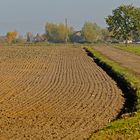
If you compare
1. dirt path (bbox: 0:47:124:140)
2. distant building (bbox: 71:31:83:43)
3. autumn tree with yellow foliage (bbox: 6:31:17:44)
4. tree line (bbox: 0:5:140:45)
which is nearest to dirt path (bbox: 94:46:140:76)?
dirt path (bbox: 0:47:124:140)

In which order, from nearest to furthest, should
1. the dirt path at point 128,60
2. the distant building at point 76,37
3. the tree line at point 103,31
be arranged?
1. the dirt path at point 128,60
2. the tree line at point 103,31
3. the distant building at point 76,37

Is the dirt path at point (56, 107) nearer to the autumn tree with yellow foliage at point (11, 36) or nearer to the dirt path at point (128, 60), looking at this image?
the dirt path at point (128, 60)

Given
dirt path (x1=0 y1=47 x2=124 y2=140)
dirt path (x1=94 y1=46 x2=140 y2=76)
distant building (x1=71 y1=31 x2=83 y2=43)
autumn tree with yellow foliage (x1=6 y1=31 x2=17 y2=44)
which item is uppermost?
dirt path (x1=0 y1=47 x2=124 y2=140)

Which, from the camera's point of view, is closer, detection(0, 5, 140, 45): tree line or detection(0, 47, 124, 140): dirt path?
detection(0, 47, 124, 140): dirt path

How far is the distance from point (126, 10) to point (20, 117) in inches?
3547

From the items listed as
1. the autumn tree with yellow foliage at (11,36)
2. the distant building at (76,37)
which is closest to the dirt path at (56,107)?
the autumn tree with yellow foliage at (11,36)

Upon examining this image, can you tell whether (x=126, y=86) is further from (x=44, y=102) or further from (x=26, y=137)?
(x=26, y=137)

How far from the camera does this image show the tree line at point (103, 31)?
332ft

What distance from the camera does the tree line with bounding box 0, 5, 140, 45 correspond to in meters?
101

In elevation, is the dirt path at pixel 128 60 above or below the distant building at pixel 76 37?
above

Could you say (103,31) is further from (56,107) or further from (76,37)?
(56,107)

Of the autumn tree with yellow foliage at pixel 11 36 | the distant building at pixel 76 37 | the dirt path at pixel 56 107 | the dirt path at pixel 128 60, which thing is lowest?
the distant building at pixel 76 37

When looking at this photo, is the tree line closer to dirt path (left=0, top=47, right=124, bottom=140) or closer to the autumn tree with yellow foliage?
the autumn tree with yellow foliage

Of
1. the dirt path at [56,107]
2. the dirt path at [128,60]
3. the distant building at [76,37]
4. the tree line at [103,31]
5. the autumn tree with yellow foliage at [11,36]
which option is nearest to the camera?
the dirt path at [56,107]
